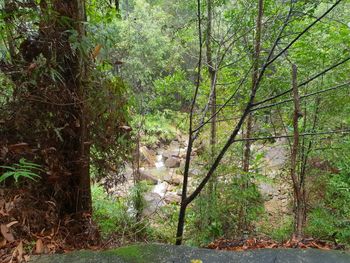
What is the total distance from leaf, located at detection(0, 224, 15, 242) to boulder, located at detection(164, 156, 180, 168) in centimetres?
722

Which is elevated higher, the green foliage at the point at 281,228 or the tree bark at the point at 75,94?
the tree bark at the point at 75,94

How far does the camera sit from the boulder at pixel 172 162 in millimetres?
8625

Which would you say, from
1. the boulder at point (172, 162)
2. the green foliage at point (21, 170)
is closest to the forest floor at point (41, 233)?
the green foliage at point (21, 170)

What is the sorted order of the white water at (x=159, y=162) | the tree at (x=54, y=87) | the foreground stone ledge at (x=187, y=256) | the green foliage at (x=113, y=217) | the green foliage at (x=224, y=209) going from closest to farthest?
1. the foreground stone ledge at (x=187, y=256)
2. the tree at (x=54, y=87)
3. the green foliage at (x=113, y=217)
4. the green foliage at (x=224, y=209)
5. the white water at (x=159, y=162)

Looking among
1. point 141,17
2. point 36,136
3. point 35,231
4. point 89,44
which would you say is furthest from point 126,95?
point 141,17

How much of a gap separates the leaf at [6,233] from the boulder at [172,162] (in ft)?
23.7

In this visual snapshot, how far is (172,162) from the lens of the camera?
347 inches

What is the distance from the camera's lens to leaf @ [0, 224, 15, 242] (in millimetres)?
1347

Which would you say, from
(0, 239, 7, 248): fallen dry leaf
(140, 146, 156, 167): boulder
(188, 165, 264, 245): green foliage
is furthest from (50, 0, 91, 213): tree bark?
(140, 146, 156, 167): boulder

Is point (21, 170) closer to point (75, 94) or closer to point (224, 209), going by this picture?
point (75, 94)

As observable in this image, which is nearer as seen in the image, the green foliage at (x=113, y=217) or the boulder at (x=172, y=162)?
the green foliage at (x=113, y=217)

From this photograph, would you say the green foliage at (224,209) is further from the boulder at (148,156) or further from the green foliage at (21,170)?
the boulder at (148,156)

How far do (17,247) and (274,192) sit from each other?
5.58 m

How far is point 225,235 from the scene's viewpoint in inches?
129
